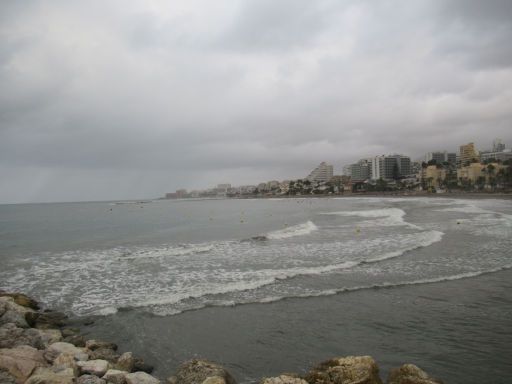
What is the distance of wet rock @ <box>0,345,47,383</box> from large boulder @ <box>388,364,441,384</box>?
21.3ft

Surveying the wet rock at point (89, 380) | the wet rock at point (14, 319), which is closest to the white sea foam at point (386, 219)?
the wet rock at point (14, 319)

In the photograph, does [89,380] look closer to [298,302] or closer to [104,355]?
[104,355]

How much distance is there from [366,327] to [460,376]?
108 inches

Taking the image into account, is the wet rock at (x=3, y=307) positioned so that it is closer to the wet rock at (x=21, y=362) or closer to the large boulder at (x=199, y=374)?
the wet rock at (x=21, y=362)

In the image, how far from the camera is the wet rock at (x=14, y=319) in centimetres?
991

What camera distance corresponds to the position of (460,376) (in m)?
6.88

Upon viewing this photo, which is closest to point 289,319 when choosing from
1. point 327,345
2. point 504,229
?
point 327,345

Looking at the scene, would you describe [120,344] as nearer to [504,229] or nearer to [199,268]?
[199,268]

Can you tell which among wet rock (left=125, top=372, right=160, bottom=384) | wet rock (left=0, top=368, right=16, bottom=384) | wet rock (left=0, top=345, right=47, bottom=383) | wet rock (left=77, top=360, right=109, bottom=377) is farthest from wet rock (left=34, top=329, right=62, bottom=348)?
wet rock (left=125, top=372, right=160, bottom=384)

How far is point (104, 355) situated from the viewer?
8.20 m

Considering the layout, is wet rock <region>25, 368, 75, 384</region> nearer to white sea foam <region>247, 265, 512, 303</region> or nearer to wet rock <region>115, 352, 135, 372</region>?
wet rock <region>115, 352, 135, 372</region>

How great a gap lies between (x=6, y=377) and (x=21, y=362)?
2.03 ft

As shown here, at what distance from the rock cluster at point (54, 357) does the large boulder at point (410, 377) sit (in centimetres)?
426

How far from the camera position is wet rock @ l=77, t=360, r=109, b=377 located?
692 centimetres
